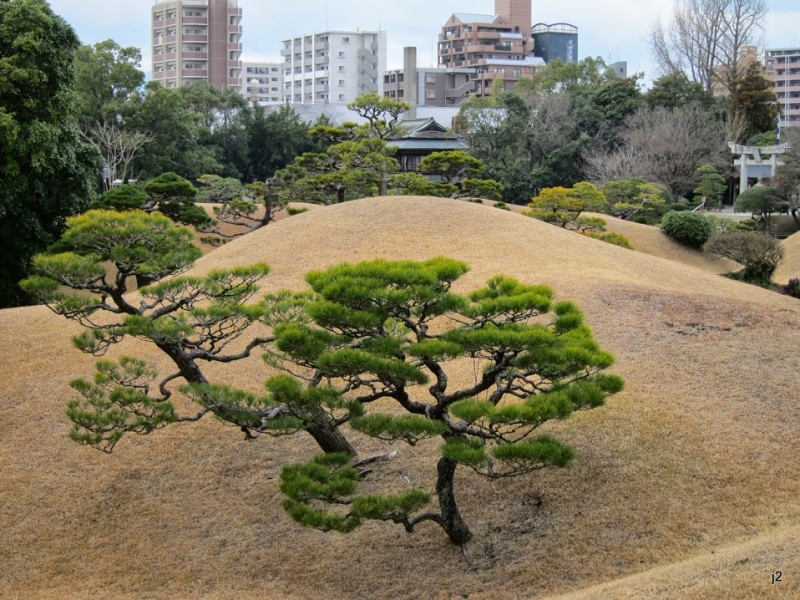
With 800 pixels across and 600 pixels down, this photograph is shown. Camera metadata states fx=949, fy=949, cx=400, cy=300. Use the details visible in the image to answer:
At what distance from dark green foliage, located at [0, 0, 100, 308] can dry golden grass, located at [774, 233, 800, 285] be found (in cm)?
1421

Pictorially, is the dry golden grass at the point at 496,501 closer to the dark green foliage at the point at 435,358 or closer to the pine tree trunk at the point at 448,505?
the pine tree trunk at the point at 448,505

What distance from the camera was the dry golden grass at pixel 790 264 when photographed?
807 inches

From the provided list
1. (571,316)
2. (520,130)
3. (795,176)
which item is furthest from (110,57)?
(571,316)

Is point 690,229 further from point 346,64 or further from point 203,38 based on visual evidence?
point 203,38

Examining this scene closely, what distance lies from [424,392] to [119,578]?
12.6 ft

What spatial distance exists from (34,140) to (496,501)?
10655 millimetres

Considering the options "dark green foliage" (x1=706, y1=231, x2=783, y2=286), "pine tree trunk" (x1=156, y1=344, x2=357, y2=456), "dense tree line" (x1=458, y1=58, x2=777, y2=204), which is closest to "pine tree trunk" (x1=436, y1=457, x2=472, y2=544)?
"pine tree trunk" (x1=156, y1=344, x2=357, y2=456)

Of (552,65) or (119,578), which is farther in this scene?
(552,65)

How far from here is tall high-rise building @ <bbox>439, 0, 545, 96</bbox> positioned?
80312 millimetres

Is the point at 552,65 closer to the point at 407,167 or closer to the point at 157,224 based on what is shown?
the point at 407,167

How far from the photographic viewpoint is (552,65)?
50.1 metres

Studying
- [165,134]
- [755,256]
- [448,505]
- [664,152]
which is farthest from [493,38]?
[448,505]

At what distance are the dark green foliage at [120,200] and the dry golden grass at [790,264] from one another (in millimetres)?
13357

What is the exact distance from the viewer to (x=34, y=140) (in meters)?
15.2
